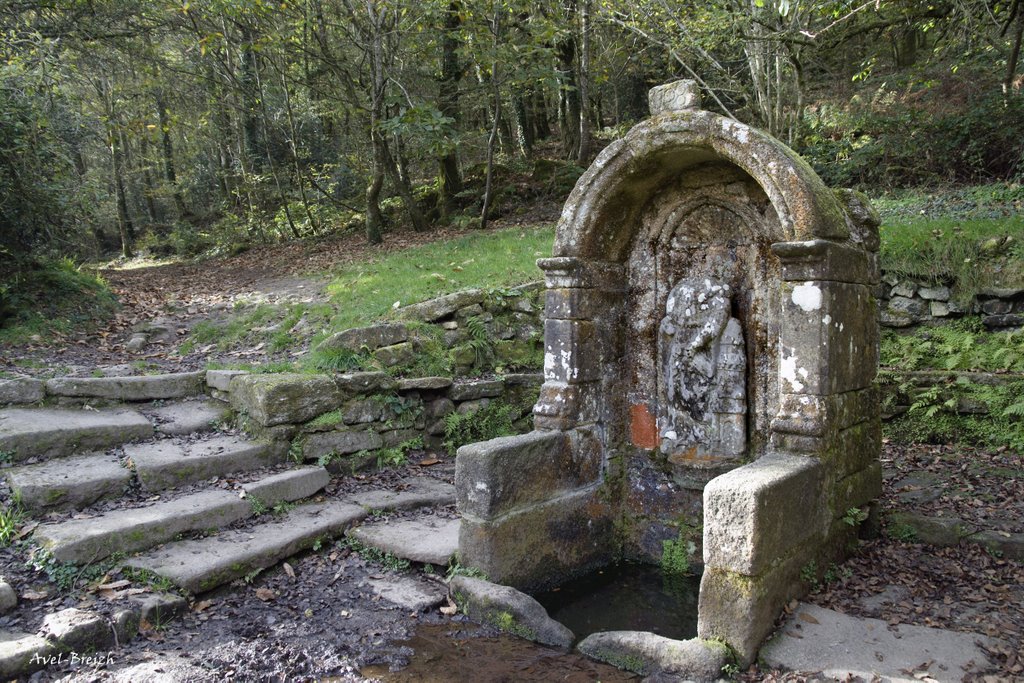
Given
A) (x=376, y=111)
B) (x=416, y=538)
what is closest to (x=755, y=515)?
(x=416, y=538)

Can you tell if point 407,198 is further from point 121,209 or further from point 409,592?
point 409,592

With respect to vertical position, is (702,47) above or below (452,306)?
above

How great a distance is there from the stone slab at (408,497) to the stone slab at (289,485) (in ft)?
1.00

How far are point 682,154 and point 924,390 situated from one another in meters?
3.88

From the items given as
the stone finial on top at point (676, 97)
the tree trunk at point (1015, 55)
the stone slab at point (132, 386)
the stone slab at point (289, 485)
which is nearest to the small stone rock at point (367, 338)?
the stone slab at point (132, 386)

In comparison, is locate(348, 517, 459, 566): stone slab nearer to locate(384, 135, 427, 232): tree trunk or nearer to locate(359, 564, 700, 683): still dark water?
locate(359, 564, 700, 683): still dark water

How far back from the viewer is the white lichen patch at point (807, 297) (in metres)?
3.89

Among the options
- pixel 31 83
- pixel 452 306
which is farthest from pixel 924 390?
pixel 31 83

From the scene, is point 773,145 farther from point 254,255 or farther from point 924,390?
point 254,255

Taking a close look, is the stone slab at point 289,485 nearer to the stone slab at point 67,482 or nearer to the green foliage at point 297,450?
the green foliage at point 297,450

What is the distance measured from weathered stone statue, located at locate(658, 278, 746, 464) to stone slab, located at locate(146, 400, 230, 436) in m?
4.00

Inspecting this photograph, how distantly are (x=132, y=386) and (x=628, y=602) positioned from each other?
15.8ft

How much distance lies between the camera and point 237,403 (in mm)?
6109

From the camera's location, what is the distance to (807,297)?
3922 millimetres
